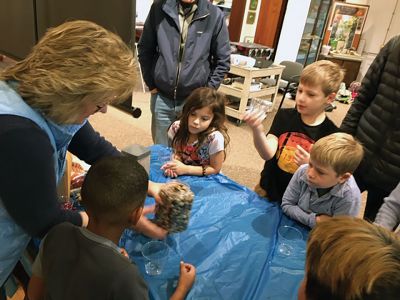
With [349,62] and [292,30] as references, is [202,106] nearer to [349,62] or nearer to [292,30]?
[292,30]

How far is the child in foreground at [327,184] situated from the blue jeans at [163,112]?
128cm

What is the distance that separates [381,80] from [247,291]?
1.28m

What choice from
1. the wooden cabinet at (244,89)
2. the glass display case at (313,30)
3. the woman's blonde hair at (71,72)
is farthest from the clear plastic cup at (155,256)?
the glass display case at (313,30)

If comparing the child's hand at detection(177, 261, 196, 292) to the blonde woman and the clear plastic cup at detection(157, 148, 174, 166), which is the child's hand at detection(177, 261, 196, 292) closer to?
the blonde woman

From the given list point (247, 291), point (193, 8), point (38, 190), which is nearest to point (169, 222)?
point (247, 291)

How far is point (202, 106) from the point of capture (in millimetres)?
1836

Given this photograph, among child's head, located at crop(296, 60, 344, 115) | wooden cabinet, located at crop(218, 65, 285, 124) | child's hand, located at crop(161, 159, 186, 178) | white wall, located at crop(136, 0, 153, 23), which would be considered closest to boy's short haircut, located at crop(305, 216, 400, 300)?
child's head, located at crop(296, 60, 344, 115)

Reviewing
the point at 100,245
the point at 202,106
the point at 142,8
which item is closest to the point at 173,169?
the point at 202,106

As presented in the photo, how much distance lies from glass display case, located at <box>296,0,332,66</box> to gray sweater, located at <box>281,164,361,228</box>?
16.7 feet

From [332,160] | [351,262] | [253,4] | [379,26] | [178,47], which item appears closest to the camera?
[351,262]

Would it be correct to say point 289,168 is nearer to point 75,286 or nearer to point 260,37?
point 75,286

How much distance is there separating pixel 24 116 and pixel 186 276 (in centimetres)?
67

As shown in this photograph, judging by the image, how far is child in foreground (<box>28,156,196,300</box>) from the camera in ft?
2.69

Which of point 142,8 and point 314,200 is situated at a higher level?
point 142,8
